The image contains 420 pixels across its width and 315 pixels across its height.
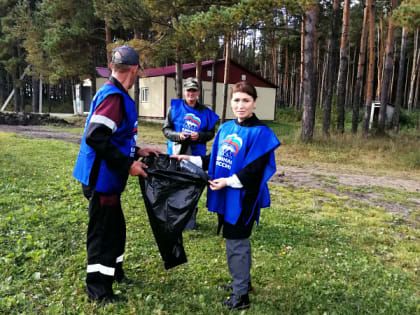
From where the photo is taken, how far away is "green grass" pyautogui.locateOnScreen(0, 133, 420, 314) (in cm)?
305

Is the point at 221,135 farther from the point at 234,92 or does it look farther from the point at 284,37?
the point at 284,37

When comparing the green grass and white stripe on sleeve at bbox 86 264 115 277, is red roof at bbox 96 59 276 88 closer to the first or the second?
the green grass

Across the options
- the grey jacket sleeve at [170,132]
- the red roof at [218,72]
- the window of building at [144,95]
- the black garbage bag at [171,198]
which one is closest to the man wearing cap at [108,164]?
the black garbage bag at [171,198]

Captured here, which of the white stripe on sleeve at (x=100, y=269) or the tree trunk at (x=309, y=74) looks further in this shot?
the tree trunk at (x=309, y=74)

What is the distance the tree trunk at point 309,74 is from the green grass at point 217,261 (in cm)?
773

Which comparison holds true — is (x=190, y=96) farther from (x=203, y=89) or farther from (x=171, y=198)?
(x=203, y=89)

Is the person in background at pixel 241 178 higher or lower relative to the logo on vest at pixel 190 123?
lower

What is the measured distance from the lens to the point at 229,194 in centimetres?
279

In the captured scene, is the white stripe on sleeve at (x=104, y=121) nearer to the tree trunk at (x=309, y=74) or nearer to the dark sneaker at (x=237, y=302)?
the dark sneaker at (x=237, y=302)

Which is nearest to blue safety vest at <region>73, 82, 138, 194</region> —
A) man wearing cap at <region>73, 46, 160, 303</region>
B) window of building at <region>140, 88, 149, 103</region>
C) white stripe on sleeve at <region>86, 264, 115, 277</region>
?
man wearing cap at <region>73, 46, 160, 303</region>

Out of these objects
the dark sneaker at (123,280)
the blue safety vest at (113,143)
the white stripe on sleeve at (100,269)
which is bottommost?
the dark sneaker at (123,280)

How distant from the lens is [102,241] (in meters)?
2.88

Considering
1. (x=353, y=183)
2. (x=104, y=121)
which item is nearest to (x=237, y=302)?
(x=104, y=121)

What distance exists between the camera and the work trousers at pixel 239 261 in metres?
2.83
